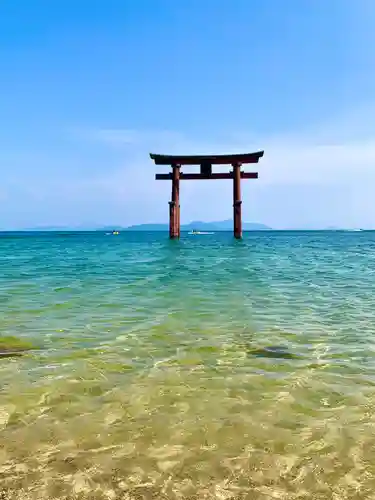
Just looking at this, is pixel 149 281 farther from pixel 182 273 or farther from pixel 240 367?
pixel 240 367

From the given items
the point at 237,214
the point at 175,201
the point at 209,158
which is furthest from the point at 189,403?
the point at 237,214

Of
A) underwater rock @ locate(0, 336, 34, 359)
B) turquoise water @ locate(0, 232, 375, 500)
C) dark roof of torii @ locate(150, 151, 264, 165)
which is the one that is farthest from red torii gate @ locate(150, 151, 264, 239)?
underwater rock @ locate(0, 336, 34, 359)

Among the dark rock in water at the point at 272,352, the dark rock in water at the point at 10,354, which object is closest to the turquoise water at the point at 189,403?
the dark rock in water at the point at 272,352

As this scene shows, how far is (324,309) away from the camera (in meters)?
7.76

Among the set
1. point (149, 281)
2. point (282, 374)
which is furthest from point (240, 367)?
point (149, 281)

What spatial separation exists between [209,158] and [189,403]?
88.0ft

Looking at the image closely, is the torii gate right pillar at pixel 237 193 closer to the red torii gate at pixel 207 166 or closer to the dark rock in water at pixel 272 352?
the red torii gate at pixel 207 166

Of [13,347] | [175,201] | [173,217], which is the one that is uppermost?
[175,201]

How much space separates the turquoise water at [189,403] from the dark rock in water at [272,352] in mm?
24

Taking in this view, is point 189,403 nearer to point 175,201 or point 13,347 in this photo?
point 13,347

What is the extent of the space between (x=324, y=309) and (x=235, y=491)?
5.95 m

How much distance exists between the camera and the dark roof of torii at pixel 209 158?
29234 mm

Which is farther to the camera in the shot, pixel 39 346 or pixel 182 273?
pixel 182 273

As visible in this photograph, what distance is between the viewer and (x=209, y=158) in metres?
29.2
